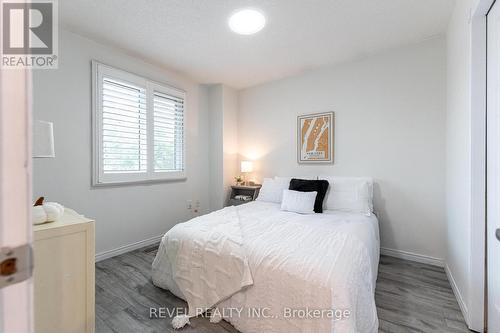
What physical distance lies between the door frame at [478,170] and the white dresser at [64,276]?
2.49 metres

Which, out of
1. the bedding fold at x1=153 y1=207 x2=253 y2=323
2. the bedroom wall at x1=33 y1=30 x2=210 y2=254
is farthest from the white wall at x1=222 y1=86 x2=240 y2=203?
the bedding fold at x1=153 y1=207 x2=253 y2=323

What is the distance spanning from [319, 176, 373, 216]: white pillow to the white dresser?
247cm

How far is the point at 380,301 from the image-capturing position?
1908 millimetres

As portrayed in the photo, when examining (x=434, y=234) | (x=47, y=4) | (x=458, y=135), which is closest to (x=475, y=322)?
(x=434, y=234)

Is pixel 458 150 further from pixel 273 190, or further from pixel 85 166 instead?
pixel 85 166

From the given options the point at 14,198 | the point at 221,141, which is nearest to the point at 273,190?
the point at 221,141

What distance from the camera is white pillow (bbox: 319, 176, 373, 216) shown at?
2.68 metres

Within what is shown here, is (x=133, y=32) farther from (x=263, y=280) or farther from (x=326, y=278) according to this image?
(x=326, y=278)

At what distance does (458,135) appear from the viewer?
1974mm

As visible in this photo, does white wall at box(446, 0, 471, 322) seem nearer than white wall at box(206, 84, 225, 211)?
Yes

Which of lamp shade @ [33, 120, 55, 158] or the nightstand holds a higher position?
lamp shade @ [33, 120, 55, 158]

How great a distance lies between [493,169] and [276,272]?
152 cm

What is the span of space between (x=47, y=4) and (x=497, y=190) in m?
3.70

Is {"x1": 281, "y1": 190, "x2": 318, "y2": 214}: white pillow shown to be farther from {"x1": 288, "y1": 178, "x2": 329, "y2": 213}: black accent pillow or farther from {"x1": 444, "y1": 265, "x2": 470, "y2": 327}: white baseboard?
{"x1": 444, "y1": 265, "x2": 470, "y2": 327}: white baseboard
